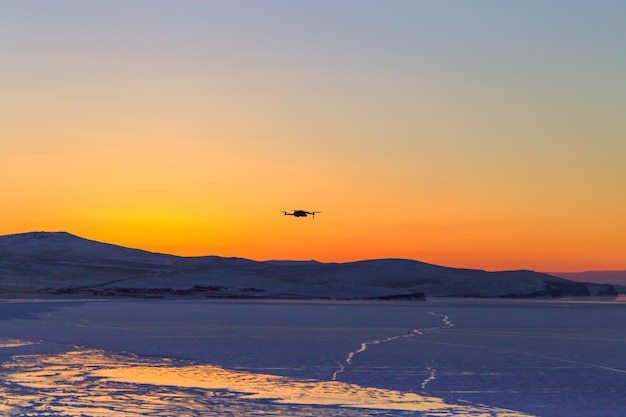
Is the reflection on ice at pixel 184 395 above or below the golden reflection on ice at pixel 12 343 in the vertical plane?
below

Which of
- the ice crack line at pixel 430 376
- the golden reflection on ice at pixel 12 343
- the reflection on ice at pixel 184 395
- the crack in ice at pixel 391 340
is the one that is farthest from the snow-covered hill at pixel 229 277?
the reflection on ice at pixel 184 395

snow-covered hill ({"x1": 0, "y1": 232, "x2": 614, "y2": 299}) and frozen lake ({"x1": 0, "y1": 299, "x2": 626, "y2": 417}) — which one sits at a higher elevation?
snow-covered hill ({"x1": 0, "y1": 232, "x2": 614, "y2": 299})

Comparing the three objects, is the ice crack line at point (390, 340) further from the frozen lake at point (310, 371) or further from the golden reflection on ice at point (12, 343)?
the golden reflection on ice at point (12, 343)

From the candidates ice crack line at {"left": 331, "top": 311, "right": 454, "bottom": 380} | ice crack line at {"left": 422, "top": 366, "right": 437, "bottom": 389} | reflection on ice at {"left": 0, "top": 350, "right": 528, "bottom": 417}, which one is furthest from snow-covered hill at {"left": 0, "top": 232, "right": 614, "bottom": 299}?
reflection on ice at {"left": 0, "top": 350, "right": 528, "bottom": 417}

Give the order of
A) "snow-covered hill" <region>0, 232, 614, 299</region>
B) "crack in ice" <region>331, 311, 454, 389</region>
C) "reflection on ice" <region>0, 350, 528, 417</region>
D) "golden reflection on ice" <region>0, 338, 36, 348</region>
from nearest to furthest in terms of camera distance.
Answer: "reflection on ice" <region>0, 350, 528, 417</region>
"crack in ice" <region>331, 311, 454, 389</region>
"golden reflection on ice" <region>0, 338, 36, 348</region>
"snow-covered hill" <region>0, 232, 614, 299</region>

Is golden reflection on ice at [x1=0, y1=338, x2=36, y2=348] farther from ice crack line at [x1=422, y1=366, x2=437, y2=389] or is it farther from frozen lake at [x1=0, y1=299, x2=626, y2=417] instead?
ice crack line at [x1=422, y1=366, x2=437, y2=389]

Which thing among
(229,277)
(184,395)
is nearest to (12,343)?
(184,395)
